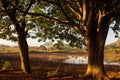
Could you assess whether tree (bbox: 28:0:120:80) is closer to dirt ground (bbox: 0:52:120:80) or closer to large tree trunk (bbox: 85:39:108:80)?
large tree trunk (bbox: 85:39:108:80)

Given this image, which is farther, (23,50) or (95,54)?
(23,50)

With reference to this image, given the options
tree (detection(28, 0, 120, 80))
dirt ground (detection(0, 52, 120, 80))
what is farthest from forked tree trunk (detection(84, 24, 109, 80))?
dirt ground (detection(0, 52, 120, 80))

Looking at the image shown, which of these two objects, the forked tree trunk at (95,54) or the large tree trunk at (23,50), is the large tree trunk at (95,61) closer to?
the forked tree trunk at (95,54)

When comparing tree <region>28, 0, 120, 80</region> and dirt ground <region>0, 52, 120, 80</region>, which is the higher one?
tree <region>28, 0, 120, 80</region>

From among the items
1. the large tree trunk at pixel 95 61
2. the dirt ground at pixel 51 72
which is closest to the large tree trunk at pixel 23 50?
the dirt ground at pixel 51 72

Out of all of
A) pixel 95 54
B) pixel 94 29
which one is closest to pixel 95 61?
pixel 95 54

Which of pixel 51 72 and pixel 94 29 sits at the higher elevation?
pixel 94 29

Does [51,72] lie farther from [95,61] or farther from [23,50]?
[95,61]

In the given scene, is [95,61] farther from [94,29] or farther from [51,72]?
[51,72]

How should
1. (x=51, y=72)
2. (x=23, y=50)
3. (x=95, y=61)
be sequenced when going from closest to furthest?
1. (x=95, y=61)
2. (x=51, y=72)
3. (x=23, y=50)

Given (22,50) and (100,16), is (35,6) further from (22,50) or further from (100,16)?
(100,16)

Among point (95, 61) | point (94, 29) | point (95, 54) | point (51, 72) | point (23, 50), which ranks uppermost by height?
point (94, 29)

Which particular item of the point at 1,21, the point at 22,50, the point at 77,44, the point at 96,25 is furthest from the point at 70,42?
the point at 96,25

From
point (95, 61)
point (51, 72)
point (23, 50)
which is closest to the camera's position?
point (95, 61)
